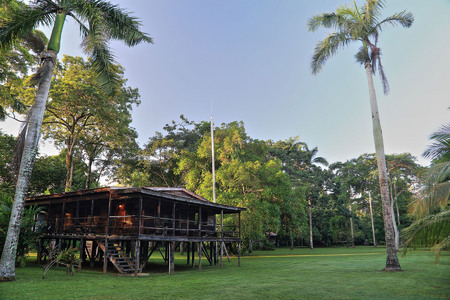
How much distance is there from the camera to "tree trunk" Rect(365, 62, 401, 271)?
16.2 metres

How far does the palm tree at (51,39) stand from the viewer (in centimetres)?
1189

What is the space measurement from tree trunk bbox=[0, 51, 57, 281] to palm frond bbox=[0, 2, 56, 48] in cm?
139

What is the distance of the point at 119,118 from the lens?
1297 inches

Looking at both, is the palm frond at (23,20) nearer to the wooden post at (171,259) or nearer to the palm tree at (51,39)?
the palm tree at (51,39)

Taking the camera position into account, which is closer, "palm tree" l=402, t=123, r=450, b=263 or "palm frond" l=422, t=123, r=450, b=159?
"palm tree" l=402, t=123, r=450, b=263

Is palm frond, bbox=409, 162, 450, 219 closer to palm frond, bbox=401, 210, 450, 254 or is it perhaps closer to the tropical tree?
palm frond, bbox=401, 210, 450, 254

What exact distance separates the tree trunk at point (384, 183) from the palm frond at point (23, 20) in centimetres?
1718

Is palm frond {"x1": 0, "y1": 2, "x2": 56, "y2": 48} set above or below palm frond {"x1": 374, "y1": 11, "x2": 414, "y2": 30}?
below

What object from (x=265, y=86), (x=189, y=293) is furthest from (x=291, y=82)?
(x=189, y=293)

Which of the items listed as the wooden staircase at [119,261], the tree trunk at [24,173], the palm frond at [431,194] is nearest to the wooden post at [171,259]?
the wooden staircase at [119,261]

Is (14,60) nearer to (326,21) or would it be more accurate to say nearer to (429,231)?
(326,21)

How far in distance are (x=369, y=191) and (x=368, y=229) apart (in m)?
13.8

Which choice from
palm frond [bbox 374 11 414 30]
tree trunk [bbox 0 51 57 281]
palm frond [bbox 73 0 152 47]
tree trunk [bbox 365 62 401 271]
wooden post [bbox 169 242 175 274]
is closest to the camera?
tree trunk [bbox 0 51 57 281]

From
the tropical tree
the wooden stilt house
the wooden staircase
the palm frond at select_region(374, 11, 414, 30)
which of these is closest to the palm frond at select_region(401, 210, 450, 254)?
the wooden stilt house
